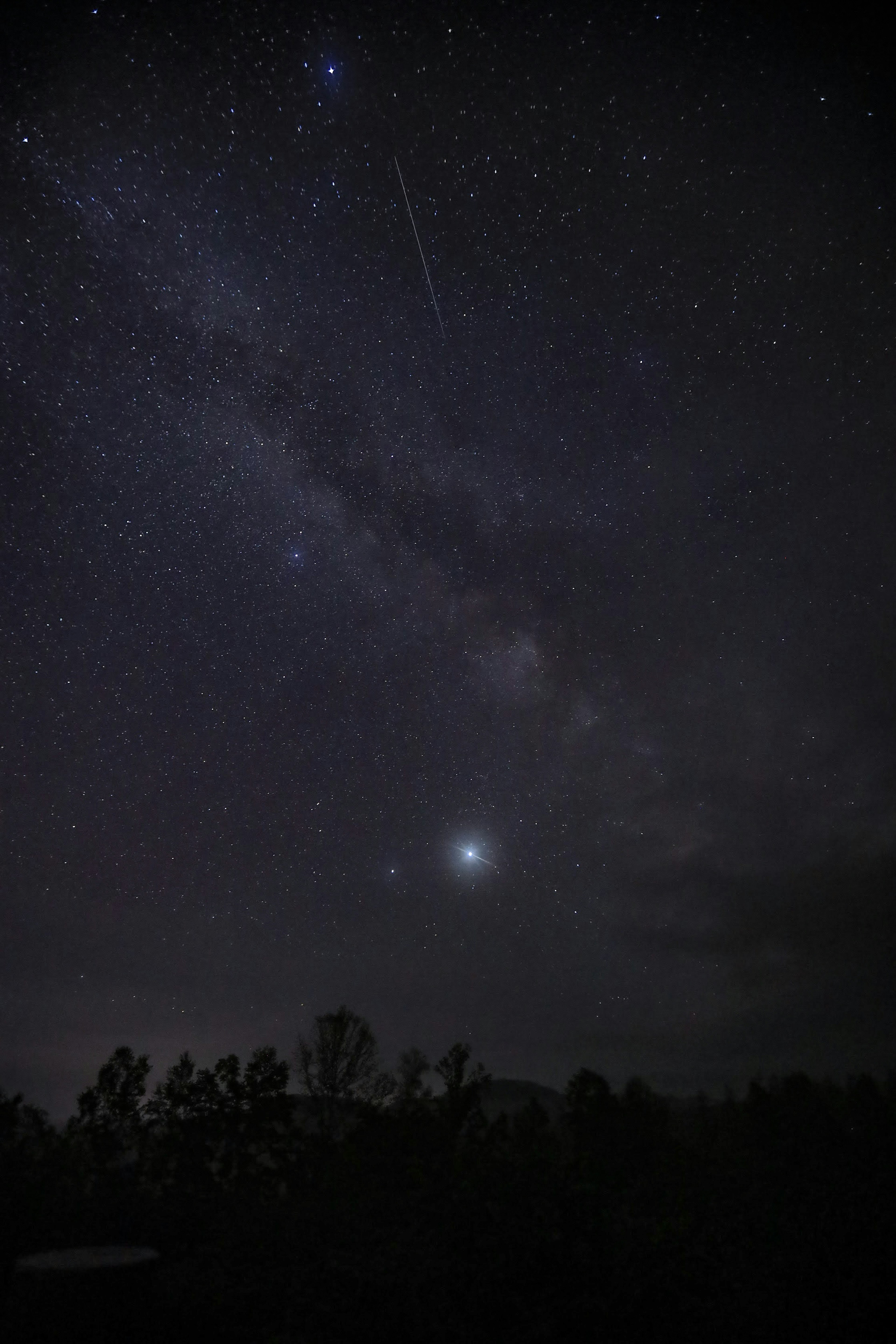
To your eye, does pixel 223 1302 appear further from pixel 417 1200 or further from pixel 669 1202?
pixel 669 1202

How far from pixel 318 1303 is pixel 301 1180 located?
15.8m

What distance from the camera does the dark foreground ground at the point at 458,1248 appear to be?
28.7ft

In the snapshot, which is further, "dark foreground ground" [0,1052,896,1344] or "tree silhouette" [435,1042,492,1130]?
"tree silhouette" [435,1042,492,1130]

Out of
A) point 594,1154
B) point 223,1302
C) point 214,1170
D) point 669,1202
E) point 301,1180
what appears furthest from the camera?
point 214,1170

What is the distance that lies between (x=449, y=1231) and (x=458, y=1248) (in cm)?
85

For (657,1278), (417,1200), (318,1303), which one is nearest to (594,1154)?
(417,1200)

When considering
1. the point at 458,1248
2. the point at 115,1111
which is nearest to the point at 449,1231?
the point at 458,1248

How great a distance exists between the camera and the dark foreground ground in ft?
28.7

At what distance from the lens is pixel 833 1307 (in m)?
9.41

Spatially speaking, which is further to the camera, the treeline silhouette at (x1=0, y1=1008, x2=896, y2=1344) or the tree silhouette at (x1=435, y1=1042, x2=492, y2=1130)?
the tree silhouette at (x1=435, y1=1042, x2=492, y2=1130)

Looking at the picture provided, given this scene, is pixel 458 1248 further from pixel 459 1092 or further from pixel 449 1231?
pixel 459 1092

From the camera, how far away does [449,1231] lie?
11516mm

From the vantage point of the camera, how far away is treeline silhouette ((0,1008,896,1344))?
29.6 ft

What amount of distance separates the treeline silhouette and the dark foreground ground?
0.14ft
